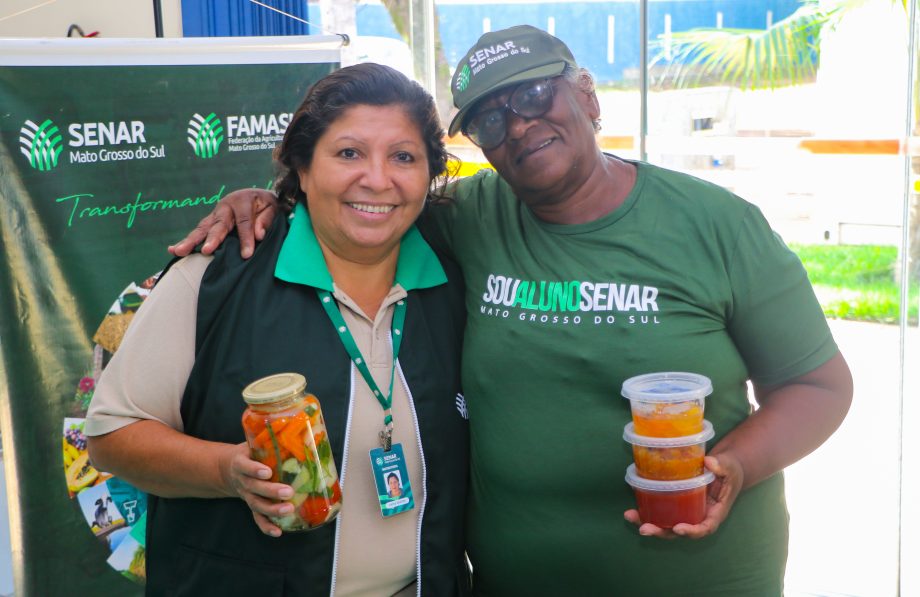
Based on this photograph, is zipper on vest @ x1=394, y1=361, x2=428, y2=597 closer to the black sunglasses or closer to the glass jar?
the glass jar

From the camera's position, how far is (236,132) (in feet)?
10.1

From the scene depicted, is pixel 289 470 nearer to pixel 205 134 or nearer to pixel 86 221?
pixel 86 221

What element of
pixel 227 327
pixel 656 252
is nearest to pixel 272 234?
pixel 227 327

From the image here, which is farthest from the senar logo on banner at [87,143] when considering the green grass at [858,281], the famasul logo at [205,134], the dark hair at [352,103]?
the green grass at [858,281]

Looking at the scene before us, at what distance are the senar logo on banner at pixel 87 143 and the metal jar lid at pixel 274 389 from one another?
4.75 ft

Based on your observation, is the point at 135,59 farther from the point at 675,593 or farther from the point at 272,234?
the point at 675,593

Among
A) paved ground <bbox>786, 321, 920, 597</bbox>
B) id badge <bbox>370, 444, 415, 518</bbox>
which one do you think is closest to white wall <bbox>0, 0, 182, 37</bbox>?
id badge <bbox>370, 444, 415, 518</bbox>

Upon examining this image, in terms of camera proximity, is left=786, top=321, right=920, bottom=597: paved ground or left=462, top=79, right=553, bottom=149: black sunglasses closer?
left=462, top=79, right=553, bottom=149: black sunglasses

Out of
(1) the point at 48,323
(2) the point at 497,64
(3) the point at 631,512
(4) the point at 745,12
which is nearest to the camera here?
(3) the point at 631,512

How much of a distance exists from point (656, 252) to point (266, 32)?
2.43 m

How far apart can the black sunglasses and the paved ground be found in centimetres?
244

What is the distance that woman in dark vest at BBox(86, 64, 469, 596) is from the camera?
1.71 m

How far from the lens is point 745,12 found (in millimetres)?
4113

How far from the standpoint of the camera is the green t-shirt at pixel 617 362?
1785 millimetres
